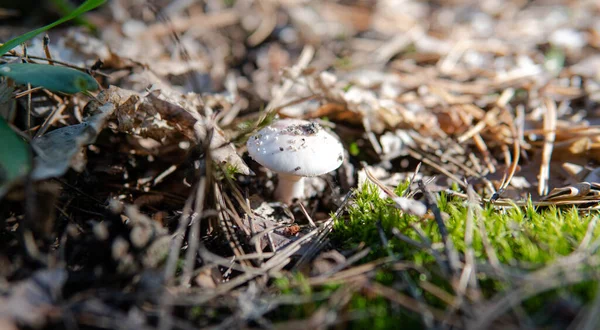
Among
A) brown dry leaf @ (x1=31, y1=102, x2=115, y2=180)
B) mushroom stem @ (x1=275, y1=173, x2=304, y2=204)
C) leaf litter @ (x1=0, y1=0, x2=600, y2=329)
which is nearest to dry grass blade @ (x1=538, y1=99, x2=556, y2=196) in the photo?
leaf litter @ (x1=0, y1=0, x2=600, y2=329)

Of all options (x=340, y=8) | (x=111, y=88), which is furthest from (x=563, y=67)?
(x=111, y=88)

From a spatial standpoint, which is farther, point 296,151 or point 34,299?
point 296,151

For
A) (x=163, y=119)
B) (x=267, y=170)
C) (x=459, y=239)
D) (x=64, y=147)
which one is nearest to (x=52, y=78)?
(x=64, y=147)

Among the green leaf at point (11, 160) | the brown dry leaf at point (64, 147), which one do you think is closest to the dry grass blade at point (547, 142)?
the brown dry leaf at point (64, 147)

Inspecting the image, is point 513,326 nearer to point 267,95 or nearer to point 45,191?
point 45,191

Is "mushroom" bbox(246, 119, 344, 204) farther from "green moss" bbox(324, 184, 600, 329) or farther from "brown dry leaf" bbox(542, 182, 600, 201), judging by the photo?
"brown dry leaf" bbox(542, 182, 600, 201)

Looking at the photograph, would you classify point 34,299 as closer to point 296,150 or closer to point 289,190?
point 296,150
